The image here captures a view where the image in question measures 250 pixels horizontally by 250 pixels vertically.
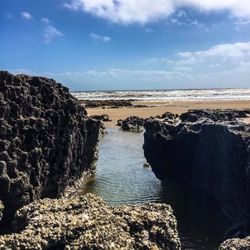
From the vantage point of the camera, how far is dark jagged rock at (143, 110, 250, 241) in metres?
18.3

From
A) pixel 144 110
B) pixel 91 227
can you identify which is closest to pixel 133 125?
pixel 144 110

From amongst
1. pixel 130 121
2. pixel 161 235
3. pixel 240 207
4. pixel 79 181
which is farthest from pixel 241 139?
pixel 130 121

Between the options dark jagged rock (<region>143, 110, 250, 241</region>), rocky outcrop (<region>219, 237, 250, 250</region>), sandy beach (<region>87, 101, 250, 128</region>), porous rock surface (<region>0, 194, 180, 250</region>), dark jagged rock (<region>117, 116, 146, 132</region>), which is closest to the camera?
porous rock surface (<region>0, 194, 180, 250</region>)

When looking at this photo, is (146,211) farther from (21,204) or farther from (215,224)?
(215,224)

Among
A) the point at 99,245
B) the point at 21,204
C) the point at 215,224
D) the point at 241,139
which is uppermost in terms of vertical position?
the point at 241,139

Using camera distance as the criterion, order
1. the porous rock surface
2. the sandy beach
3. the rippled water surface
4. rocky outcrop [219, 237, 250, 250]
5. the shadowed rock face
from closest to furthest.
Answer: the porous rock surface < rocky outcrop [219, 237, 250, 250] < the shadowed rock face < the rippled water surface < the sandy beach

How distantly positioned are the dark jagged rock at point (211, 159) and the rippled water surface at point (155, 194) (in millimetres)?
644

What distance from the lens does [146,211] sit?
11.1 m

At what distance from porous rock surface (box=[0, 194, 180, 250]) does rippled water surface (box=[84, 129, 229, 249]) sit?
22.0ft

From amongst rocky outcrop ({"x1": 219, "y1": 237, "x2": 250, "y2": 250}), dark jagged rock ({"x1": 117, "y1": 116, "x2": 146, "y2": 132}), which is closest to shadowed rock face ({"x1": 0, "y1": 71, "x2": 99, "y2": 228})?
rocky outcrop ({"x1": 219, "y1": 237, "x2": 250, "y2": 250})

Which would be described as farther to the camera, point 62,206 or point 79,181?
point 79,181

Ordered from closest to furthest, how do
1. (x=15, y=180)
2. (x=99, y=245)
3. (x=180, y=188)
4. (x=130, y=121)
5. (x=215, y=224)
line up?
(x=99, y=245) → (x=15, y=180) → (x=215, y=224) → (x=180, y=188) → (x=130, y=121)

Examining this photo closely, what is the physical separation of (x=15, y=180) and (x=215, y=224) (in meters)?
8.62

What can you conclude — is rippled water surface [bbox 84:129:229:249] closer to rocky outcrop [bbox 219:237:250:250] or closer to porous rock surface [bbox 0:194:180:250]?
rocky outcrop [bbox 219:237:250:250]
